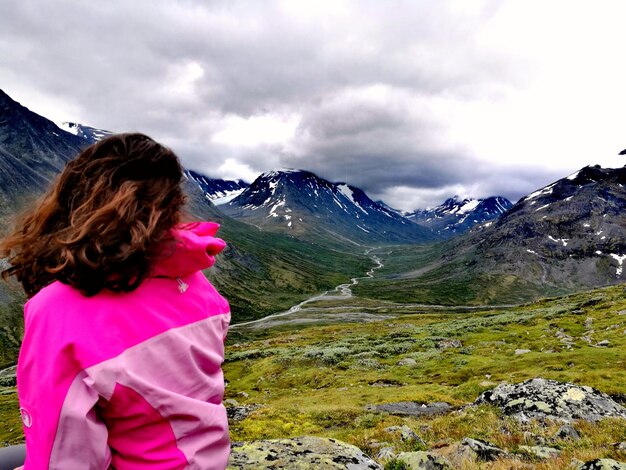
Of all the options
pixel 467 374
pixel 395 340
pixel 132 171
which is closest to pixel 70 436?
pixel 132 171

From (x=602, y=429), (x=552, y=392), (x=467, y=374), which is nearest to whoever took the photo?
(x=602, y=429)

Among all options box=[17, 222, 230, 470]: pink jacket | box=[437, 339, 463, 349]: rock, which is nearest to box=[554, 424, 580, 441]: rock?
box=[17, 222, 230, 470]: pink jacket

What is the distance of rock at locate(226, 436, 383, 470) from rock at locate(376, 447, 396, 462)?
1.45m

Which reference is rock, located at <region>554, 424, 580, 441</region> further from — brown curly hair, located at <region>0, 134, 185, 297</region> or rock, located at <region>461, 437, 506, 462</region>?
brown curly hair, located at <region>0, 134, 185, 297</region>

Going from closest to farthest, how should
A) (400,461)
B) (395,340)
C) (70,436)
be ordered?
(70,436), (400,461), (395,340)

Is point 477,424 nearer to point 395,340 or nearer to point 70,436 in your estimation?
point 70,436

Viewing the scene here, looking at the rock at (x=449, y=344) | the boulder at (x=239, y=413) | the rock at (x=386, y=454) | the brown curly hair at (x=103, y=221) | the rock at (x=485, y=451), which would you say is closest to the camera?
the brown curly hair at (x=103, y=221)

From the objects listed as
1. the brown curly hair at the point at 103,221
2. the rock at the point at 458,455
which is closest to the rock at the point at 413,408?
the rock at the point at 458,455

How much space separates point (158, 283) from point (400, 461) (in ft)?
26.6

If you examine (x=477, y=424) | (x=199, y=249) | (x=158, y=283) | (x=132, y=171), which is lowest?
(x=477, y=424)

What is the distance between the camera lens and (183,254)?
340 centimetres

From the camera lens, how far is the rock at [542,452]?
9127 millimetres

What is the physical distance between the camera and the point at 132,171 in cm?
346

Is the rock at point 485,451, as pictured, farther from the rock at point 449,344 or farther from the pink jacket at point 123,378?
the rock at point 449,344
